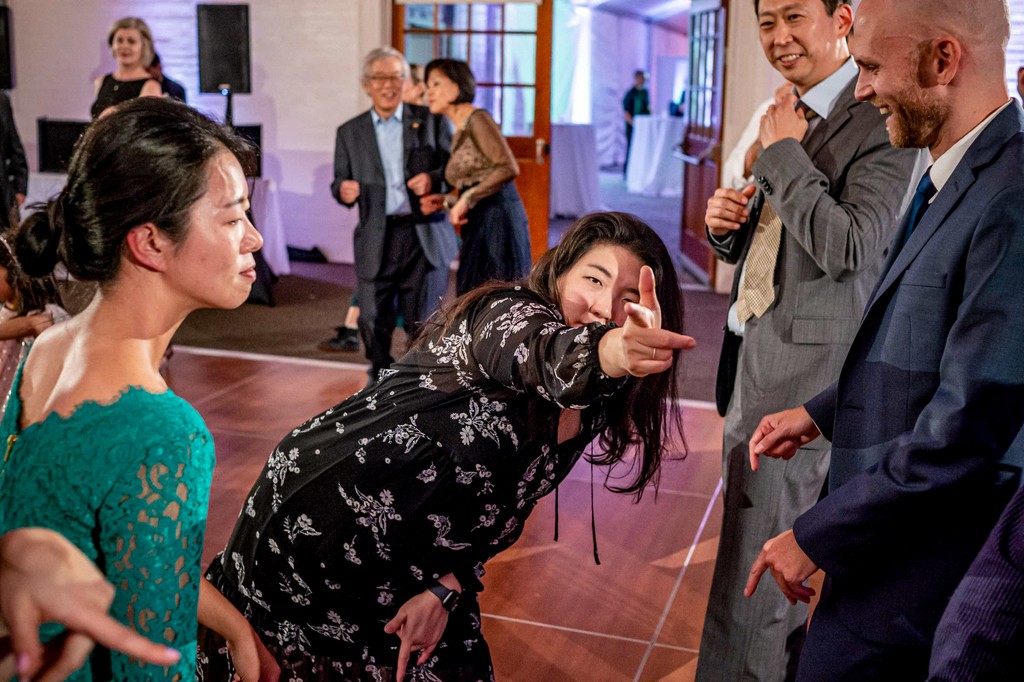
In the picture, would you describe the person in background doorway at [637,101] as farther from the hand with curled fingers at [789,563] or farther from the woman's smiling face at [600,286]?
the hand with curled fingers at [789,563]

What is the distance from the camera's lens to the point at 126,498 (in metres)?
1.15

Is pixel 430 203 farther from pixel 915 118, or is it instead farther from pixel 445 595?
pixel 915 118

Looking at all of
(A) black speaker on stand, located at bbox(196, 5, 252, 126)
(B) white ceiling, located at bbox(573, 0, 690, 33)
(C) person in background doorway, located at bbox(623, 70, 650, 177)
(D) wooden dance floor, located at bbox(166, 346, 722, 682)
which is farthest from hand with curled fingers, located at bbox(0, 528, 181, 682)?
(B) white ceiling, located at bbox(573, 0, 690, 33)

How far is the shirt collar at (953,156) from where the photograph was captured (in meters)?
1.61

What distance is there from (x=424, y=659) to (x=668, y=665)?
1.20m

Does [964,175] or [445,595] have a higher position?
[964,175]

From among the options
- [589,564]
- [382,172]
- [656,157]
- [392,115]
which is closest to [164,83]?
[392,115]

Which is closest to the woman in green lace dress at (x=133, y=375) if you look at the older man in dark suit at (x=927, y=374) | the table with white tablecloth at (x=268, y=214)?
the older man in dark suit at (x=927, y=374)

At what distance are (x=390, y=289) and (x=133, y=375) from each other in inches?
151

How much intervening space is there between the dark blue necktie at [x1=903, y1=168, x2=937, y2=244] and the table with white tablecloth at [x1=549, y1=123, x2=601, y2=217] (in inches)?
415

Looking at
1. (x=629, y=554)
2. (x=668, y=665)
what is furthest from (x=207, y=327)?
(x=668, y=665)

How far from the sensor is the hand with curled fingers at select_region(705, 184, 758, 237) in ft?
7.82

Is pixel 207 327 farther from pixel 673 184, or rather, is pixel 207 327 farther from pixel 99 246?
pixel 673 184

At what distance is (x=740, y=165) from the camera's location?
2.73 meters
